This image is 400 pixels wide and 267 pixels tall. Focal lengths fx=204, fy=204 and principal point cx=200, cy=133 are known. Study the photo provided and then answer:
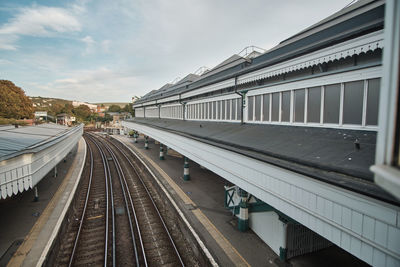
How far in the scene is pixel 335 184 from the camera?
398 cm

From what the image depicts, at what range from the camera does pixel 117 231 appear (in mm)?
10516

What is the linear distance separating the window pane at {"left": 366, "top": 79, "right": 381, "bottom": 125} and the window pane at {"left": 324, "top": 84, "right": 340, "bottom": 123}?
897 mm

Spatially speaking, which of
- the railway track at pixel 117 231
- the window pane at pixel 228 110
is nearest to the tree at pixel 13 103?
the railway track at pixel 117 231

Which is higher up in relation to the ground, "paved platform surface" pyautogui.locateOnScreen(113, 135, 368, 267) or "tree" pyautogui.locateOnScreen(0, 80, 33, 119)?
"tree" pyautogui.locateOnScreen(0, 80, 33, 119)

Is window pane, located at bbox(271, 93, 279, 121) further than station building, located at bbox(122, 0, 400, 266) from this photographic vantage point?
Yes

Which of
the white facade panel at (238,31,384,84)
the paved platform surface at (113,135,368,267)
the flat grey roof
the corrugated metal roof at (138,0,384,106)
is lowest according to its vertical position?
the paved platform surface at (113,135,368,267)

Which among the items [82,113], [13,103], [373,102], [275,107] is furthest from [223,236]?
[82,113]

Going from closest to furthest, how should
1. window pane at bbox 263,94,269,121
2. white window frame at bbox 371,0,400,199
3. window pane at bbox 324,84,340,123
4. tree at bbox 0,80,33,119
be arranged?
white window frame at bbox 371,0,400,199, window pane at bbox 324,84,340,123, window pane at bbox 263,94,269,121, tree at bbox 0,80,33,119

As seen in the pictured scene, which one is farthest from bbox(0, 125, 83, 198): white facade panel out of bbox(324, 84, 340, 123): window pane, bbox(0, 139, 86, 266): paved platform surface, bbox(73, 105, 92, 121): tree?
bbox(73, 105, 92, 121): tree

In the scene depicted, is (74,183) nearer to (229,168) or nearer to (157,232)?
(157,232)

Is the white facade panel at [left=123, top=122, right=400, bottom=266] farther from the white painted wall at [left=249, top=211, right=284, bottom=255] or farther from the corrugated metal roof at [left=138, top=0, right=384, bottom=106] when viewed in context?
the corrugated metal roof at [left=138, top=0, right=384, bottom=106]

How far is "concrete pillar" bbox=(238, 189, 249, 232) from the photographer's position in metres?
9.16

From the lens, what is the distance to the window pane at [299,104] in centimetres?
798

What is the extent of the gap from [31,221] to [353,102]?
47.5ft
